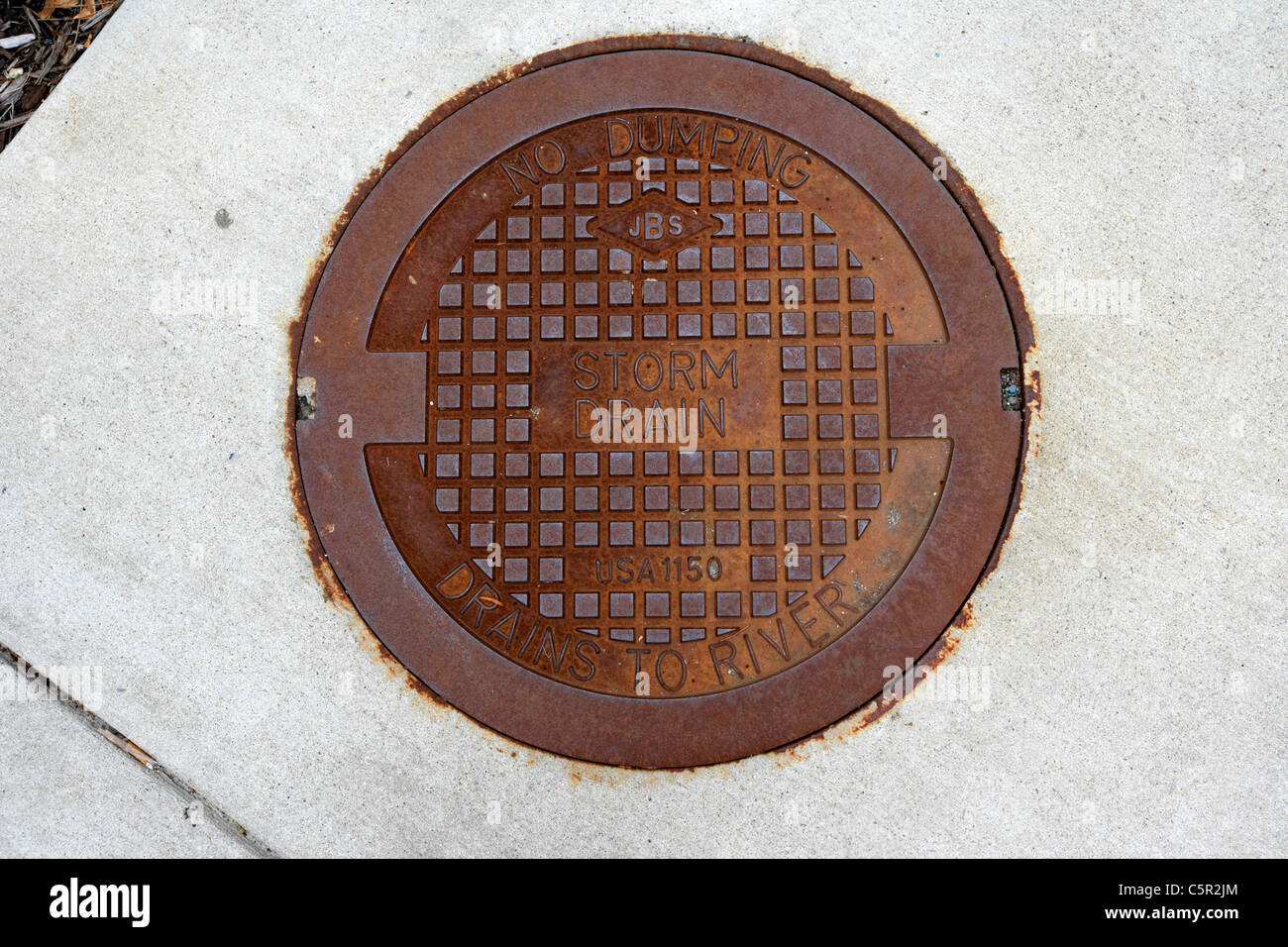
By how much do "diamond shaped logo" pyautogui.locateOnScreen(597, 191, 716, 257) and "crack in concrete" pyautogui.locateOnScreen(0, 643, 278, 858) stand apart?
6.24 feet

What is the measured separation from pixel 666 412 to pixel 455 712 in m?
0.99

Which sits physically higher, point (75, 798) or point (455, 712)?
point (455, 712)

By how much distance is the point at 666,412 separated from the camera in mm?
2121

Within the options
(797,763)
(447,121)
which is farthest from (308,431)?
(797,763)

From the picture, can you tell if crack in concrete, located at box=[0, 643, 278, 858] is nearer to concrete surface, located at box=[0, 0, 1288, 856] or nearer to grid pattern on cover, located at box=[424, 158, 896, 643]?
concrete surface, located at box=[0, 0, 1288, 856]

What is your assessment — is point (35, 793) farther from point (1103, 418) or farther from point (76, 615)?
point (1103, 418)

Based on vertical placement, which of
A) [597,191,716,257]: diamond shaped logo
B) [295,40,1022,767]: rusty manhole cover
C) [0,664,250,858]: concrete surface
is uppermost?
→ [597,191,716,257]: diamond shaped logo

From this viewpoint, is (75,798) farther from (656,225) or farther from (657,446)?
(656,225)

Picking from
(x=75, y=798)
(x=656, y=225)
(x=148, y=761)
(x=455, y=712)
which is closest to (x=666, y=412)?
(x=656, y=225)

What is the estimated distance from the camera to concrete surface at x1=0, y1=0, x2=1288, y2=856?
210cm

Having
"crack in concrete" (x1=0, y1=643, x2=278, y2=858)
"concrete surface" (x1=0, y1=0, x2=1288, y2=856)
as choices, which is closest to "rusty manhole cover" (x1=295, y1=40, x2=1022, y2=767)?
"concrete surface" (x1=0, y1=0, x2=1288, y2=856)

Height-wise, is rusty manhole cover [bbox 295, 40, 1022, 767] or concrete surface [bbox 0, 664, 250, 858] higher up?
rusty manhole cover [bbox 295, 40, 1022, 767]

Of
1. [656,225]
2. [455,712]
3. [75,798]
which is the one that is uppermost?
[656,225]
